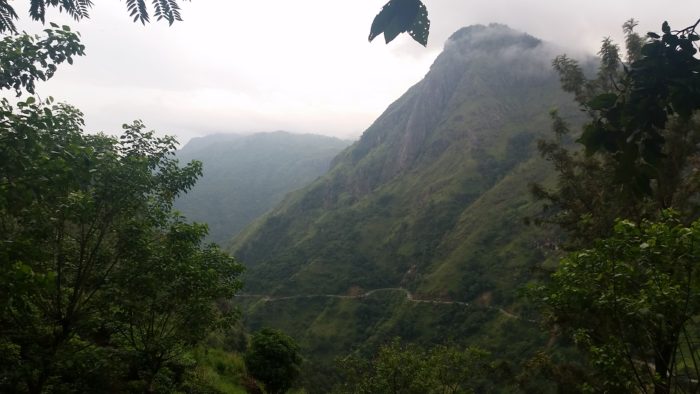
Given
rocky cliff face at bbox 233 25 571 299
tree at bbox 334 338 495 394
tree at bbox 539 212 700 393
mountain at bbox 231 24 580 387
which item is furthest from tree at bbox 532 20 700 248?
rocky cliff face at bbox 233 25 571 299

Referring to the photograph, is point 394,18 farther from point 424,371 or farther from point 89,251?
point 424,371

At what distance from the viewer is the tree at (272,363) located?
1953 centimetres

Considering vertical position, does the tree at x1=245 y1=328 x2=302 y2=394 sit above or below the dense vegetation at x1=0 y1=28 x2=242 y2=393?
below

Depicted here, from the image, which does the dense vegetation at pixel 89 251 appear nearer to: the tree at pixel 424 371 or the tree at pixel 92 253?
the tree at pixel 92 253

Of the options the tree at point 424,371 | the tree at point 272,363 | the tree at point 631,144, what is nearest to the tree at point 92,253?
the tree at point 631,144

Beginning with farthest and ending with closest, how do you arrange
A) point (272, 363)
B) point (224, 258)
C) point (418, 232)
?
point (418, 232) → point (272, 363) → point (224, 258)

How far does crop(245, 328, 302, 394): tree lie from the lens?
19531 millimetres

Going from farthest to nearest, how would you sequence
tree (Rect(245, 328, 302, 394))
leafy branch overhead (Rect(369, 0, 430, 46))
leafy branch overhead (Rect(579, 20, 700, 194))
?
tree (Rect(245, 328, 302, 394)) → leafy branch overhead (Rect(369, 0, 430, 46)) → leafy branch overhead (Rect(579, 20, 700, 194))

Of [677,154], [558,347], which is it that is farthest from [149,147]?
[558,347]

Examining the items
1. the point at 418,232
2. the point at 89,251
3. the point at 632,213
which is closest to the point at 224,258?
the point at 89,251

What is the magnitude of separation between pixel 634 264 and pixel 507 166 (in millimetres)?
172164

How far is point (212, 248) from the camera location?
1203cm

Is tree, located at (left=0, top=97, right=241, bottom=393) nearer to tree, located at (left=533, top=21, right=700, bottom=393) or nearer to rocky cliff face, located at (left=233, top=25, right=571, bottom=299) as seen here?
tree, located at (left=533, top=21, right=700, bottom=393)

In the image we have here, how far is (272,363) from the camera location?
1983 centimetres
